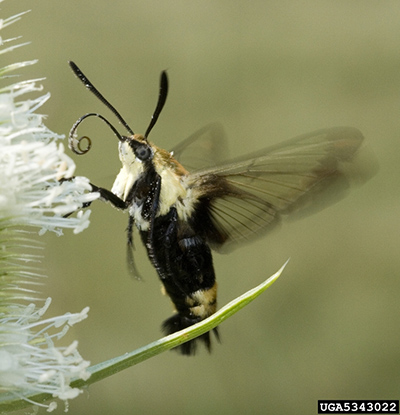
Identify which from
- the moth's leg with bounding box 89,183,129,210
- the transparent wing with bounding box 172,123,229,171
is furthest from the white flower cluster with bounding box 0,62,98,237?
the transparent wing with bounding box 172,123,229,171

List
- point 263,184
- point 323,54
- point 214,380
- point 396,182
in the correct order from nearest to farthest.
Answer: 1. point 263,184
2. point 214,380
3. point 396,182
4. point 323,54

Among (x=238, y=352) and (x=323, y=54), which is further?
(x=323, y=54)

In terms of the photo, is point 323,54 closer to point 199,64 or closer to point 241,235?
point 199,64

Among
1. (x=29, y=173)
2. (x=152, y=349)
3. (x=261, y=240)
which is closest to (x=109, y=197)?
(x=29, y=173)

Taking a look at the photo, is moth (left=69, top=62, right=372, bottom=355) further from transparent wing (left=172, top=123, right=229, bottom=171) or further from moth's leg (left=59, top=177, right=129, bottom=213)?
transparent wing (left=172, top=123, right=229, bottom=171)

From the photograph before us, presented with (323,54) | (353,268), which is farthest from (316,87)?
(353,268)

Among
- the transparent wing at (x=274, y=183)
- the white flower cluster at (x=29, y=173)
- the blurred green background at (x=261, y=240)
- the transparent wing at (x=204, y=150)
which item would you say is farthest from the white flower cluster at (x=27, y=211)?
the blurred green background at (x=261, y=240)

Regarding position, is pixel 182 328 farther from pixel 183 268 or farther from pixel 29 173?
pixel 29 173
